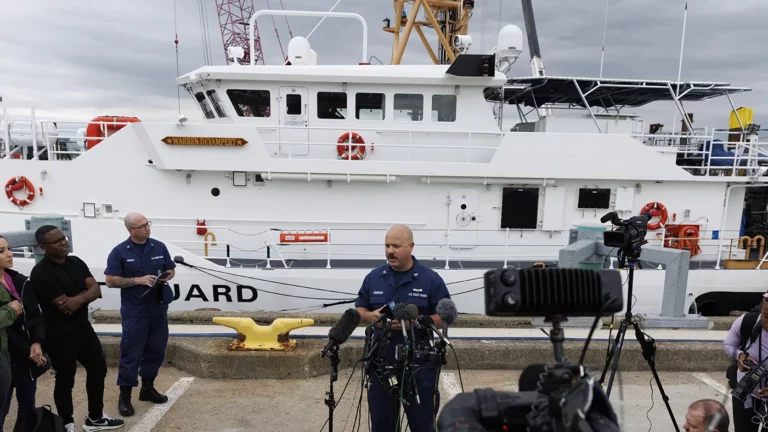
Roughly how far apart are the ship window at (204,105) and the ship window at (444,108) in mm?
4238

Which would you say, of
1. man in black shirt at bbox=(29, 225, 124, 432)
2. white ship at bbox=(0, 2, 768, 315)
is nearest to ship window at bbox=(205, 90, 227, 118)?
white ship at bbox=(0, 2, 768, 315)

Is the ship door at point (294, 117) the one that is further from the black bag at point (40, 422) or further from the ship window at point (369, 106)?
the black bag at point (40, 422)

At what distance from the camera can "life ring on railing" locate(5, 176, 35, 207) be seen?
727 cm

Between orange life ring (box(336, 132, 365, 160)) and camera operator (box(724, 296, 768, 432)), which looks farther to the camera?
orange life ring (box(336, 132, 365, 160))

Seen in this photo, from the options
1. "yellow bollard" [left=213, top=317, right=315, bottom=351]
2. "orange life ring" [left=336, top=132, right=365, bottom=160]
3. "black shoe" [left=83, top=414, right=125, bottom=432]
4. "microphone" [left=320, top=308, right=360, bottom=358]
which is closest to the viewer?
"microphone" [left=320, top=308, right=360, bottom=358]

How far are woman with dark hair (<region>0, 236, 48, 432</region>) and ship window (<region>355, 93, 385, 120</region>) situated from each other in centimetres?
592

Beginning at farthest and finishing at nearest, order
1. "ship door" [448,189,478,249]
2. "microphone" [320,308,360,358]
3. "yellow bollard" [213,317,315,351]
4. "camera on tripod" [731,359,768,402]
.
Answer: "ship door" [448,189,478,249]
"yellow bollard" [213,317,315,351]
"camera on tripod" [731,359,768,402]
"microphone" [320,308,360,358]

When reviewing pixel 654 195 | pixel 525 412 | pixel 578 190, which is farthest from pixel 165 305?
pixel 654 195

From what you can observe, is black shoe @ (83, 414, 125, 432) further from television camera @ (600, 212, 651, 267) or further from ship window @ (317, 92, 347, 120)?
ship window @ (317, 92, 347, 120)

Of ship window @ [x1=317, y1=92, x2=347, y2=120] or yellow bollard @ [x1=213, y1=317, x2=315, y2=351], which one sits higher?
ship window @ [x1=317, y1=92, x2=347, y2=120]

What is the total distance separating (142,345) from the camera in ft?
11.9

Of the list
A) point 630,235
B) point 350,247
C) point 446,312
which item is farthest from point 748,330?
point 350,247

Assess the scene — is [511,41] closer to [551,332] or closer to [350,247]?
[350,247]

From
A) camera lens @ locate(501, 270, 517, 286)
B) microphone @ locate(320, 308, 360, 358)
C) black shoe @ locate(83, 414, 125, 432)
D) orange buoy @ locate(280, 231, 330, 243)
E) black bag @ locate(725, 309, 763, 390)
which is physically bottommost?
black shoe @ locate(83, 414, 125, 432)
